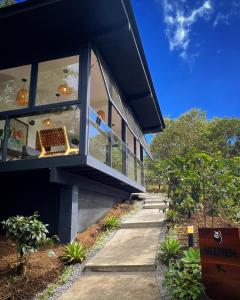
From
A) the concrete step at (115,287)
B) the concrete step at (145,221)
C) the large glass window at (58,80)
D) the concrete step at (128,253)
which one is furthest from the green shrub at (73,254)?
the large glass window at (58,80)

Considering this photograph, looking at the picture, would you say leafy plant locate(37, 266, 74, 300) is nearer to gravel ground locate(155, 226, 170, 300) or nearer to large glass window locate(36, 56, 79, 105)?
gravel ground locate(155, 226, 170, 300)

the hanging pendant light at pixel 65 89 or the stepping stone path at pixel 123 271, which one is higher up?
the hanging pendant light at pixel 65 89

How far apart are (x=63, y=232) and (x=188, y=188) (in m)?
3.44

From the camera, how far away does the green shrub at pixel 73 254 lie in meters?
6.45

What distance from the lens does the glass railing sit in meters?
7.59

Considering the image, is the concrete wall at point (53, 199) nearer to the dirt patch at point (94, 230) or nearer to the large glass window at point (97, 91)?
the dirt patch at point (94, 230)

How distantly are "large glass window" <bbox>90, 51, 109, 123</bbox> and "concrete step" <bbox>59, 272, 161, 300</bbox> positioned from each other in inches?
216

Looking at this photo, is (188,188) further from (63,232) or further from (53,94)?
(53,94)

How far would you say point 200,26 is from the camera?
1154 inches


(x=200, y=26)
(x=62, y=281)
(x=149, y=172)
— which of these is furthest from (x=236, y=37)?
(x=62, y=281)

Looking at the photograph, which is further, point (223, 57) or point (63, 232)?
point (223, 57)

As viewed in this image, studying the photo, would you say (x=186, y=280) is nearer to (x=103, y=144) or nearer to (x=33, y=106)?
(x=103, y=144)

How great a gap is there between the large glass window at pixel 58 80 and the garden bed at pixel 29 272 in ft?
13.0

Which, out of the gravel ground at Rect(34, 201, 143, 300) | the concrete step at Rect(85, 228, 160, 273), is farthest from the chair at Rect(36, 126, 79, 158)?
the concrete step at Rect(85, 228, 160, 273)
